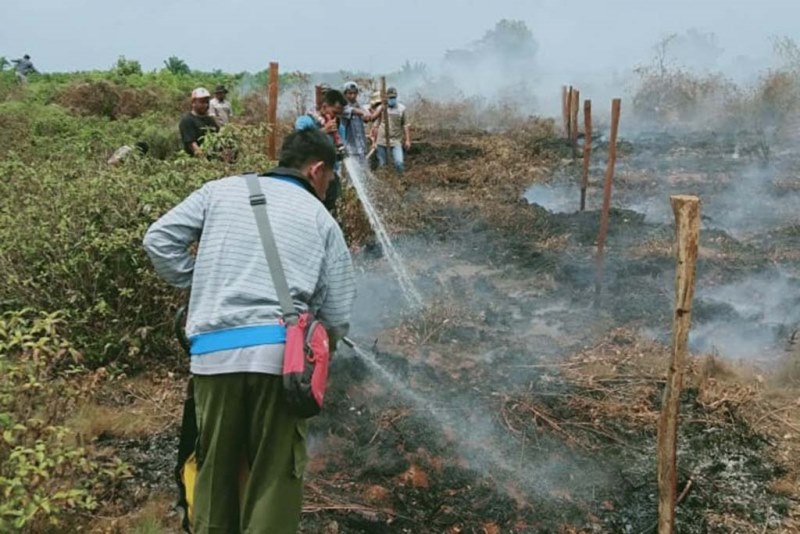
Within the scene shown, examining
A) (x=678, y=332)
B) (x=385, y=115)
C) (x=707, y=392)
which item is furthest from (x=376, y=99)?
(x=678, y=332)

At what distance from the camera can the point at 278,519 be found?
2453 millimetres

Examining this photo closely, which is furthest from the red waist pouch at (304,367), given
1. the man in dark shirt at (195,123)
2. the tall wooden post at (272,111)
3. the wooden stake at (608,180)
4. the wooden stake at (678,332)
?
the man in dark shirt at (195,123)

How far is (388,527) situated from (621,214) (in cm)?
711

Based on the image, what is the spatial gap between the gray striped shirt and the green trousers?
95mm

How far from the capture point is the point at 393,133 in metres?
11.4

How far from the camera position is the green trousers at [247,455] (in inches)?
93.7

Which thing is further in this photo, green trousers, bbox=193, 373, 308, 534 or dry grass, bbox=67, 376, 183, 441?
dry grass, bbox=67, 376, 183, 441

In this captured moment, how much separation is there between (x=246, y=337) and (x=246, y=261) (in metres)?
0.26

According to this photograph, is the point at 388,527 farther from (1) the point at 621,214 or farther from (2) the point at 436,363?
(1) the point at 621,214

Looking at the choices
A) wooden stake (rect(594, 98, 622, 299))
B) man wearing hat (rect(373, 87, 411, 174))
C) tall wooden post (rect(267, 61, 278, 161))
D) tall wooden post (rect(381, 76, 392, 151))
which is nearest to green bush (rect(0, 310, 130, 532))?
tall wooden post (rect(267, 61, 278, 161))

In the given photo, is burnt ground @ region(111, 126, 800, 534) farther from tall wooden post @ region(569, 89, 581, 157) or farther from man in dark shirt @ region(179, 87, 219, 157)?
tall wooden post @ region(569, 89, 581, 157)

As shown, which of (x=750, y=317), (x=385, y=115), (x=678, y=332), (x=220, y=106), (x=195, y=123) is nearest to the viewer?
(x=678, y=332)

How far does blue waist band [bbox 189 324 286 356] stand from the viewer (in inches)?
91.6

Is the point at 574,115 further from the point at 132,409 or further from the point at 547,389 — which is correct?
the point at 132,409
